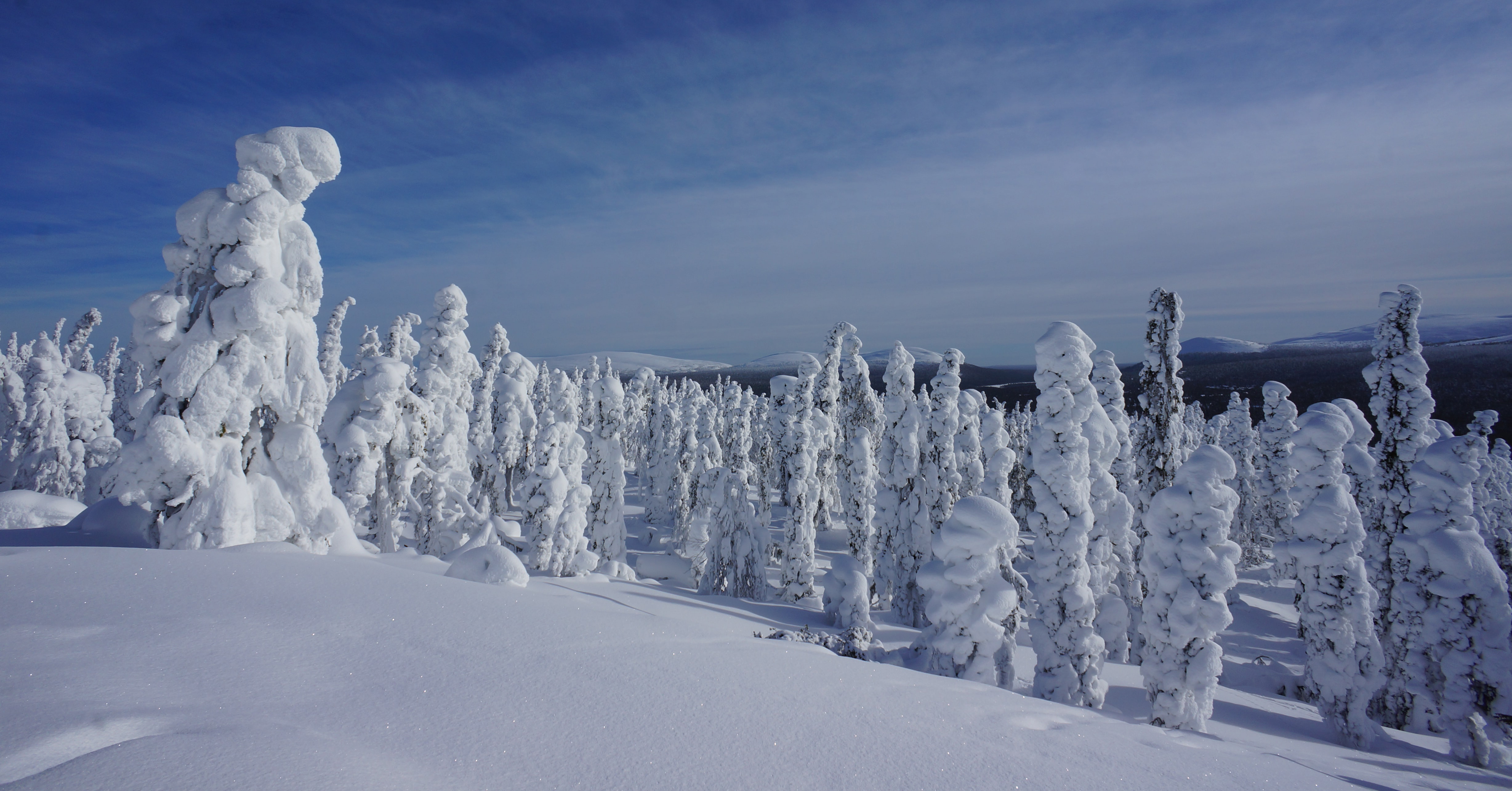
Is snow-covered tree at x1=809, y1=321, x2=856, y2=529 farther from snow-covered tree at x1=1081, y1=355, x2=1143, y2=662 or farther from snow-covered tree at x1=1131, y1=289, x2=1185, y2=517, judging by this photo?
snow-covered tree at x1=1131, y1=289, x2=1185, y2=517

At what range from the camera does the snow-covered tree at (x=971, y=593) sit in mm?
11383

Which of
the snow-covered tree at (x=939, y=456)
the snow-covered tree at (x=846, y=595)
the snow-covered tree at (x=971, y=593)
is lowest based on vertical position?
the snow-covered tree at (x=846, y=595)

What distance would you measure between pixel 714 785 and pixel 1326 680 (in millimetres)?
16680

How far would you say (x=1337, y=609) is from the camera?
13.6 m

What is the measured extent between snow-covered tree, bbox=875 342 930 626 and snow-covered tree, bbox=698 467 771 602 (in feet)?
14.8

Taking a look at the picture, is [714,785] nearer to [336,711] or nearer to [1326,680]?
[336,711]

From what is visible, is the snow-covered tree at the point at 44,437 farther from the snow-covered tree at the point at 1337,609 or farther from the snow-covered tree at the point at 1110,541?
the snow-covered tree at the point at 1337,609

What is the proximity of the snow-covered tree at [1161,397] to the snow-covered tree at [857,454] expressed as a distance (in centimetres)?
889

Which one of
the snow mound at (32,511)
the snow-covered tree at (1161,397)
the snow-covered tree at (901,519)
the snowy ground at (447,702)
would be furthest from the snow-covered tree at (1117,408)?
the snow mound at (32,511)

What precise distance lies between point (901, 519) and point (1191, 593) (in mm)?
11151

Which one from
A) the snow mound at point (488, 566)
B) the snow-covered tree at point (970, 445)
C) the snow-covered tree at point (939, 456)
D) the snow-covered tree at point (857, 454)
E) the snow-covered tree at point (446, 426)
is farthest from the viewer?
the snow-covered tree at point (970, 445)

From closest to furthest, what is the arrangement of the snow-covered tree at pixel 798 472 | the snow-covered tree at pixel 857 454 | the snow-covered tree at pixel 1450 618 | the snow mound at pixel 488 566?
the snow mound at pixel 488 566 → the snow-covered tree at pixel 1450 618 → the snow-covered tree at pixel 798 472 → the snow-covered tree at pixel 857 454

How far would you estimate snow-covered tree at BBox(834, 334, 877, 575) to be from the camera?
27.8 meters

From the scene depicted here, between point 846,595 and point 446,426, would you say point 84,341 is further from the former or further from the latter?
point 846,595
